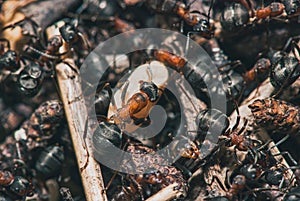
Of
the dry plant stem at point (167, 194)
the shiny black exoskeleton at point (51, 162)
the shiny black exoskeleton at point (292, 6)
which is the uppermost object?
the shiny black exoskeleton at point (292, 6)

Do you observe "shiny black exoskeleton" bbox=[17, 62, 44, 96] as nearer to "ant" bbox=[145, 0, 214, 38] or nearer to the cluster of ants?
the cluster of ants

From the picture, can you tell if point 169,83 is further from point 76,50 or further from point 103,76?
point 76,50

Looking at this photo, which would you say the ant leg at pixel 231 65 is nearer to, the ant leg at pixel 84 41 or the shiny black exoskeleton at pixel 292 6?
the shiny black exoskeleton at pixel 292 6

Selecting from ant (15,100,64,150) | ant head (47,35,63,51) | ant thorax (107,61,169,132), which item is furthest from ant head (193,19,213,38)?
ant (15,100,64,150)

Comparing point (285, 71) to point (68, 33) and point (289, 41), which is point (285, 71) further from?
point (68, 33)

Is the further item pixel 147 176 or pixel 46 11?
pixel 46 11

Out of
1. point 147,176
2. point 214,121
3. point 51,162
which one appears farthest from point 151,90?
point 51,162

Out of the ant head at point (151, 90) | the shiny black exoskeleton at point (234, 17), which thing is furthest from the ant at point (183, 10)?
the ant head at point (151, 90)
